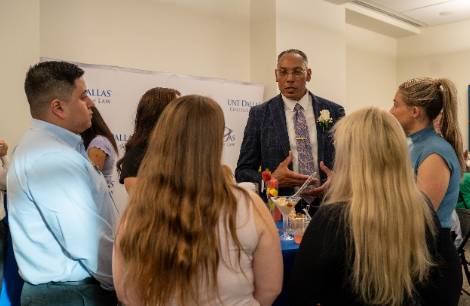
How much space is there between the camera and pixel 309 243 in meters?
1.32

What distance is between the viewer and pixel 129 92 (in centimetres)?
373

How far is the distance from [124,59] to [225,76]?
1.25 metres

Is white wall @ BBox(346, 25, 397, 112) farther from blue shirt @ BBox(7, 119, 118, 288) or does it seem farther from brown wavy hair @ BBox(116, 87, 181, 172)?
blue shirt @ BBox(7, 119, 118, 288)

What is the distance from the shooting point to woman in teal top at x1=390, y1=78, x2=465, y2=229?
6.22 ft

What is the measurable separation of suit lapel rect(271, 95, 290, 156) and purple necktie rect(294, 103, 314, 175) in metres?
0.07

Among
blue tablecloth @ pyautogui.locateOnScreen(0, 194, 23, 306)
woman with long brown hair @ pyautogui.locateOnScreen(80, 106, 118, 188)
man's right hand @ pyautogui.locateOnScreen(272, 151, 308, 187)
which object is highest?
woman with long brown hair @ pyautogui.locateOnScreen(80, 106, 118, 188)

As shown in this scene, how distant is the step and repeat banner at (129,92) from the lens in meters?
3.54

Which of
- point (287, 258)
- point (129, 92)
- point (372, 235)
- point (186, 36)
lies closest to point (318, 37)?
point (186, 36)

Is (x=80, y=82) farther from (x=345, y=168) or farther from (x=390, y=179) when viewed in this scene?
(x=390, y=179)

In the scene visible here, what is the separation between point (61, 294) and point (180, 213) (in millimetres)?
581

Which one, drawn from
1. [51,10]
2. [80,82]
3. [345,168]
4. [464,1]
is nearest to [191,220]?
[345,168]

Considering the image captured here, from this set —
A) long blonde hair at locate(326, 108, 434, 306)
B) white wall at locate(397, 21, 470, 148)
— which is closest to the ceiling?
white wall at locate(397, 21, 470, 148)

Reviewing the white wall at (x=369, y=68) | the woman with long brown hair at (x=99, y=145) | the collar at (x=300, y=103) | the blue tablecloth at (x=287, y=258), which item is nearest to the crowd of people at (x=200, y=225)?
the blue tablecloth at (x=287, y=258)

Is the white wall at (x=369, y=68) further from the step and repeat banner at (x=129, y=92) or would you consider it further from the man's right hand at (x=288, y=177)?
the man's right hand at (x=288, y=177)
